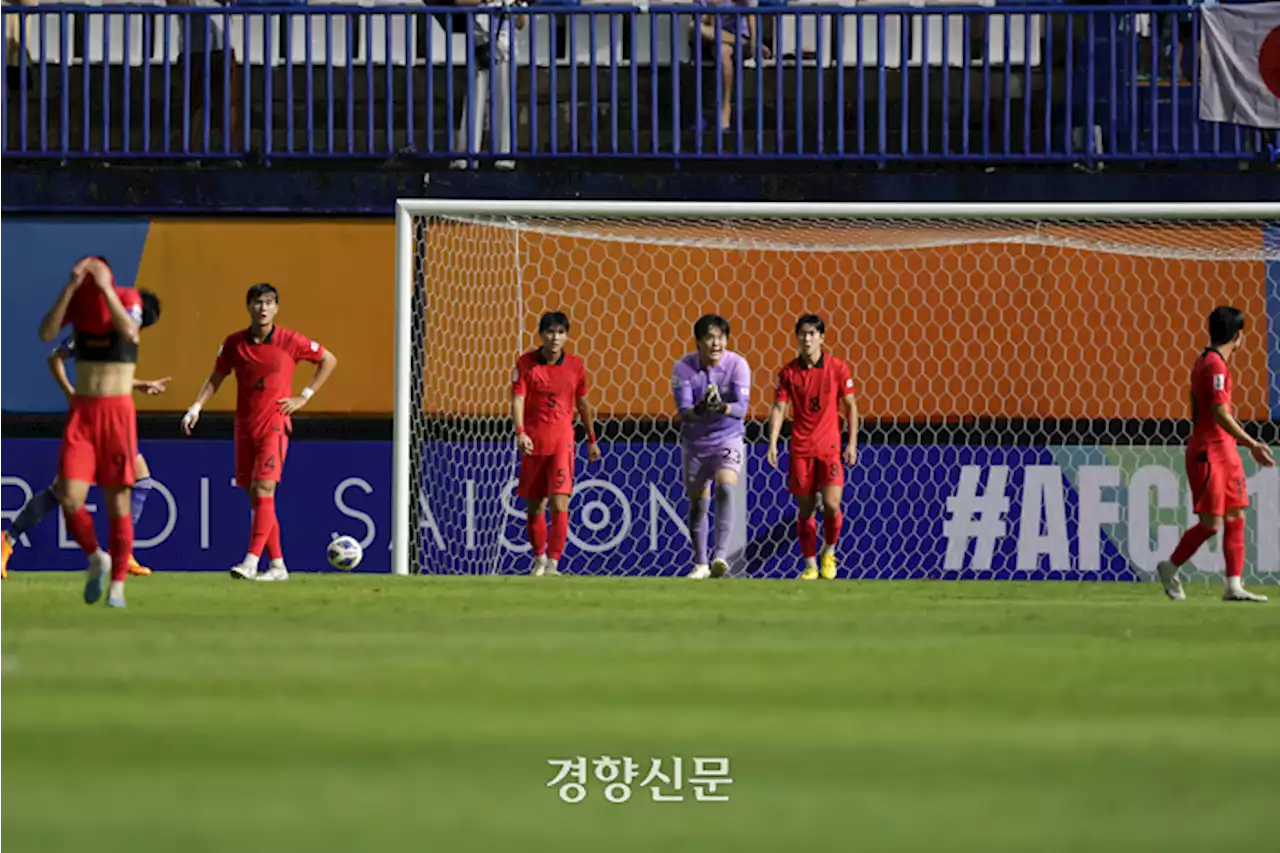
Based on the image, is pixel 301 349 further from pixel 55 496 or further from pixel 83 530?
pixel 83 530

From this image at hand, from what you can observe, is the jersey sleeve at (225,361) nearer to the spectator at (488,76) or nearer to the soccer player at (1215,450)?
the spectator at (488,76)

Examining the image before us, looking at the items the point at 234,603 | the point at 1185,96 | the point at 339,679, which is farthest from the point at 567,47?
the point at 339,679

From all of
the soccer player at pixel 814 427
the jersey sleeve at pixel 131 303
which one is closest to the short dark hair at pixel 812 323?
the soccer player at pixel 814 427

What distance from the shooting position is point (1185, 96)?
15570 mm

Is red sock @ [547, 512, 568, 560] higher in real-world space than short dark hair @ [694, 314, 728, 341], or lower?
lower

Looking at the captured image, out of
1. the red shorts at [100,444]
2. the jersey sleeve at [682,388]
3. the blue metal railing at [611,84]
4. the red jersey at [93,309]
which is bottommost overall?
the red shorts at [100,444]

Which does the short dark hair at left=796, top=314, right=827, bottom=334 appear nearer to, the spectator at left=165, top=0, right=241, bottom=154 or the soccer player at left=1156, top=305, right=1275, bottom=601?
the soccer player at left=1156, top=305, right=1275, bottom=601

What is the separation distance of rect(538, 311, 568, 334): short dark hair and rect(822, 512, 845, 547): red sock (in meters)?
2.05

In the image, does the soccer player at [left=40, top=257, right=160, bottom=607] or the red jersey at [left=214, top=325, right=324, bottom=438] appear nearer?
the soccer player at [left=40, top=257, right=160, bottom=607]

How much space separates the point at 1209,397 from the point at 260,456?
16.1ft

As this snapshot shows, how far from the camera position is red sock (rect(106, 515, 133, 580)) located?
28.3 ft

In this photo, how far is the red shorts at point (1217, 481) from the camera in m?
10.6

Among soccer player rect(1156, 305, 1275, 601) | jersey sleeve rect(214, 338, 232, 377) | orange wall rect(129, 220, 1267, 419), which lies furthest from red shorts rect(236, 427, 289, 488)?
soccer player rect(1156, 305, 1275, 601)

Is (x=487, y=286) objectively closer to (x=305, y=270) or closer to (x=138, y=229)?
(x=305, y=270)
